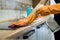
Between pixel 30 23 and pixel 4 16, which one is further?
pixel 4 16

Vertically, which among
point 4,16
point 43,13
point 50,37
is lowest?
point 50,37

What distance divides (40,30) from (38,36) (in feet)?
0.34

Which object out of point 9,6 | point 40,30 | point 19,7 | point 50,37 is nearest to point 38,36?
point 40,30

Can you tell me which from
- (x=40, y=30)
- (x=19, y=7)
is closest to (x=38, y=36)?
(x=40, y=30)

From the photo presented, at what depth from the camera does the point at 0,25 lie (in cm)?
108

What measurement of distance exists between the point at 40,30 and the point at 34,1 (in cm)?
119

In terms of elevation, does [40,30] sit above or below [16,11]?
below

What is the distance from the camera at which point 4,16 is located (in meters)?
1.48

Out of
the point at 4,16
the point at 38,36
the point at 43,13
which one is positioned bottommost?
the point at 38,36

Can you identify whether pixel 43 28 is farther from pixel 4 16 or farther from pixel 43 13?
pixel 43 13

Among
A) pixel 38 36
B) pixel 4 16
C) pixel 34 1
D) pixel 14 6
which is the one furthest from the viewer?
pixel 34 1

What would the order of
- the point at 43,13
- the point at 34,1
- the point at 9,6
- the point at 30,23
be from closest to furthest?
the point at 43,13
the point at 30,23
the point at 9,6
the point at 34,1

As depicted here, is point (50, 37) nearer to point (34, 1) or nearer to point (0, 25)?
point (0, 25)

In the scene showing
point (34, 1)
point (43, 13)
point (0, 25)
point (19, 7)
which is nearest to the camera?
point (43, 13)
